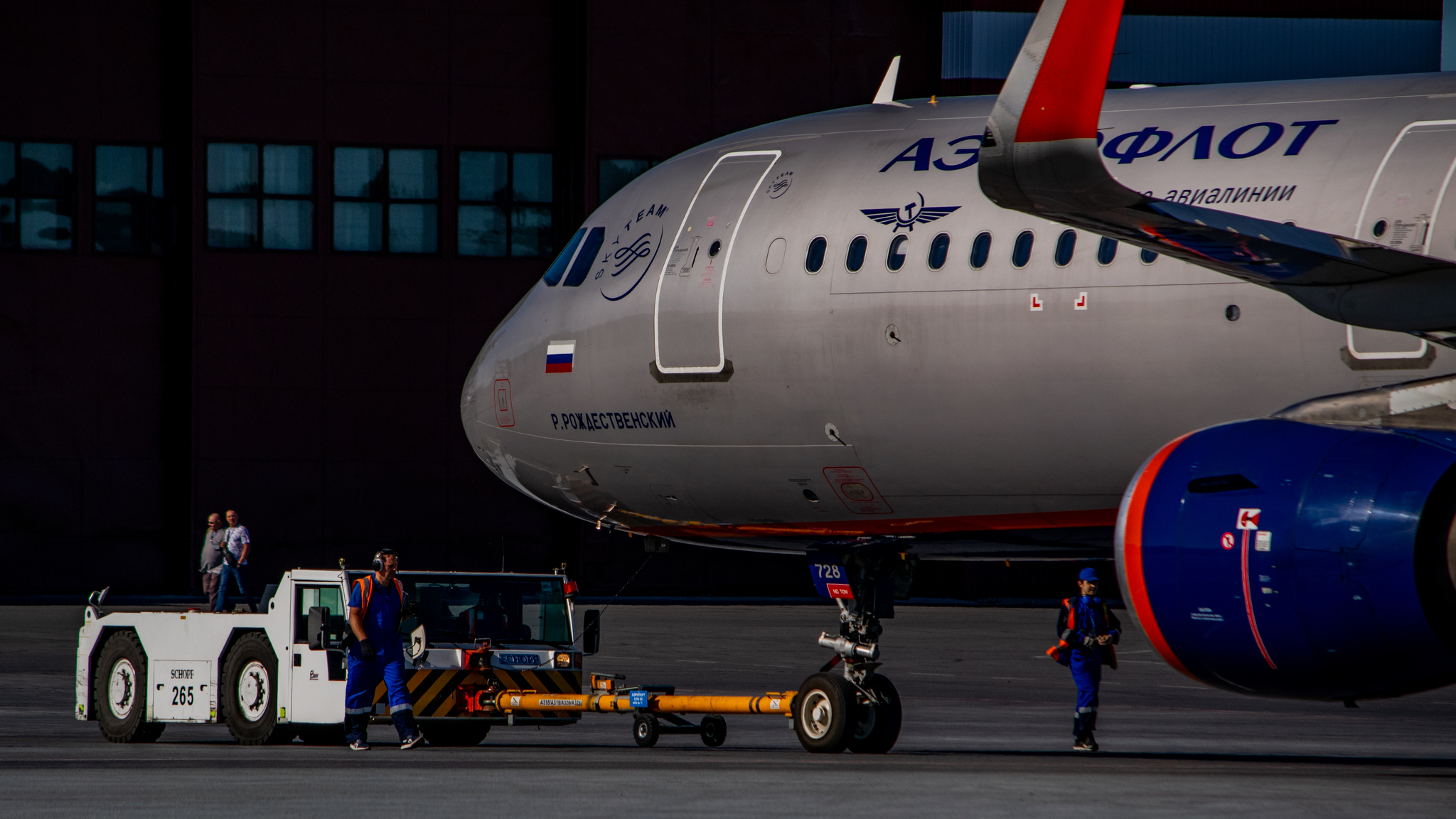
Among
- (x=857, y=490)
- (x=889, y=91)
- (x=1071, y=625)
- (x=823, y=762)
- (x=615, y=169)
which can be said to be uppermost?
(x=615, y=169)

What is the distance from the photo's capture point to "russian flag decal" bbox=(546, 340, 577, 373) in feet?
49.9

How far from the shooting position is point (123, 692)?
17844 millimetres

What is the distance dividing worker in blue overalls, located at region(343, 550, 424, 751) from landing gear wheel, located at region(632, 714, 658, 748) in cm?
213

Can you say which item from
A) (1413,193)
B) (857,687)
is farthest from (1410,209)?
(857,687)

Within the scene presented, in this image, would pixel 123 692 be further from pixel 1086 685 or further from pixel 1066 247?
pixel 1066 247

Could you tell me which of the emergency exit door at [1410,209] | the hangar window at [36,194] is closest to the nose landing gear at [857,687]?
the emergency exit door at [1410,209]

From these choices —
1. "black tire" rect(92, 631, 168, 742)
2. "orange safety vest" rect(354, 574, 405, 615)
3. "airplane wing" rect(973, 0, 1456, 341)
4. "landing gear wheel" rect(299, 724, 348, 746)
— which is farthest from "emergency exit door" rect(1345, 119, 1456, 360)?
"black tire" rect(92, 631, 168, 742)

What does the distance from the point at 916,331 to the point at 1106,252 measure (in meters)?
1.61

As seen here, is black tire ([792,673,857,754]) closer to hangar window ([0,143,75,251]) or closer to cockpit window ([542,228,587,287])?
cockpit window ([542,228,587,287])

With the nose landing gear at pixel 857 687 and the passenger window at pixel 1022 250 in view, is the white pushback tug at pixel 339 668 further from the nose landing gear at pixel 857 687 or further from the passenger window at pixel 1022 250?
the passenger window at pixel 1022 250

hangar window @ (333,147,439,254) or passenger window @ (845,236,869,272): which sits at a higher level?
hangar window @ (333,147,439,254)

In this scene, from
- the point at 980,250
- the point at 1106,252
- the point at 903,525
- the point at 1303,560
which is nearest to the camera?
the point at 1303,560

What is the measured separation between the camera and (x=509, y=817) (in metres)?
10.7

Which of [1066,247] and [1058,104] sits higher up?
[1058,104]
